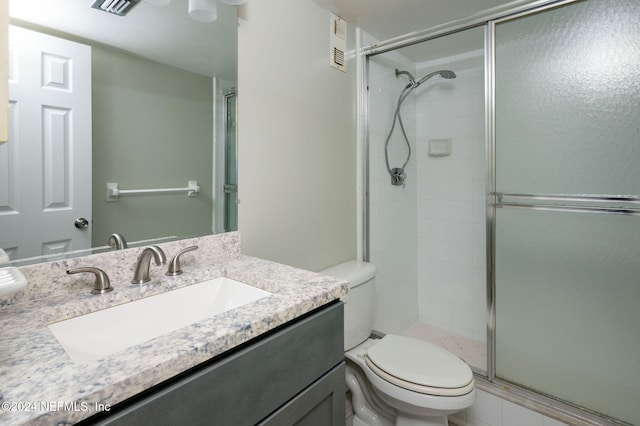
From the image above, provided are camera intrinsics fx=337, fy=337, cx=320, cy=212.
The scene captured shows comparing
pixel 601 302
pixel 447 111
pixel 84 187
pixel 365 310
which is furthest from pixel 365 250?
pixel 84 187

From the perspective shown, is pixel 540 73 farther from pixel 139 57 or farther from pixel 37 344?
pixel 37 344

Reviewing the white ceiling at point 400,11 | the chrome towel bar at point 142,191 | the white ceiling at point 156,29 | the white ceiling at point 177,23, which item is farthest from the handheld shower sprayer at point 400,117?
the chrome towel bar at point 142,191

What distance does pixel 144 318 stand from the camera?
0.88m

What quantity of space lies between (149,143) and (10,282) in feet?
1.99

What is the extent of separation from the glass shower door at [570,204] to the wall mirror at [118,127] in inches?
50.0

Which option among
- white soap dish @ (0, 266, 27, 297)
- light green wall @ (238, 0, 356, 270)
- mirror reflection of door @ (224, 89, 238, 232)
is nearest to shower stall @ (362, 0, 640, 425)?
light green wall @ (238, 0, 356, 270)

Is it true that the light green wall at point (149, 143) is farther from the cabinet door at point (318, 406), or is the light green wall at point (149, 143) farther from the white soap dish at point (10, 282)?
the cabinet door at point (318, 406)

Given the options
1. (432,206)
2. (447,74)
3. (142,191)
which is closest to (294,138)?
(142,191)

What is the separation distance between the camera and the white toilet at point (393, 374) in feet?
4.19

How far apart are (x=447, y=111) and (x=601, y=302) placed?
1.57 meters

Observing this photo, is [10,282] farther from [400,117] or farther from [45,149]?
[400,117]

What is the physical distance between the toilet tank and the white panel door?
1.07 m

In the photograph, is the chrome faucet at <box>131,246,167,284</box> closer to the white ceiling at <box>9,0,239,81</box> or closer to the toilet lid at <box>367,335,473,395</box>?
the white ceiling at <box>9,0,239,81</box>

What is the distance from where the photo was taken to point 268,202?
1.45 m
